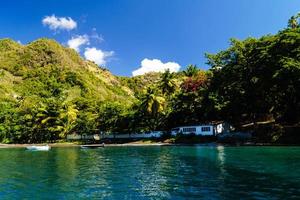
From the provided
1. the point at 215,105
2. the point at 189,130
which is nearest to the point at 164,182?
the point at 215,105

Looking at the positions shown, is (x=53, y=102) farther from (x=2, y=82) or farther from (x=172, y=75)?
(x=2, y=82)

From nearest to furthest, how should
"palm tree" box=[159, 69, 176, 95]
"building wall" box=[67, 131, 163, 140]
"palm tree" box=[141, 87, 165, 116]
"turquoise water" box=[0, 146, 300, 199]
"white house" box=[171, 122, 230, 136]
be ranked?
"turquoise water" box=[0, 146, 300, 199] < "white house" box=[171, 122, 230, 136] < "palm tree" box=[141, 87, 165, 116] < "building wall" box=[67, 131, 163, 140] < "palm tree" box=[159, 69, 176, 95]

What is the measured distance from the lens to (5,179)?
31.2 meters

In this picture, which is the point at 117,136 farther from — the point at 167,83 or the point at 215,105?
the point at 215,105

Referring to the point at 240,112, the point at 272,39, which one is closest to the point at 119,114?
the point at 240,112

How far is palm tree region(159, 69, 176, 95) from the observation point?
9955 centimetres

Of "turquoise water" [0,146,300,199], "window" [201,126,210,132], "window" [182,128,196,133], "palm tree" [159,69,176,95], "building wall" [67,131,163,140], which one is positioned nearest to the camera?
"turquoise water" [0,146,300,199]

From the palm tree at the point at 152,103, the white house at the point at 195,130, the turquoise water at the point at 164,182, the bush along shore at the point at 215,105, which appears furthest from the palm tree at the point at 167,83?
the turquoise water at the point at 164,182

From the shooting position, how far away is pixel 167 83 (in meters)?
101

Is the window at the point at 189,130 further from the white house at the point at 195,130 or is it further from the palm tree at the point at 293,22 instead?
the palm tree at the point at 293,22

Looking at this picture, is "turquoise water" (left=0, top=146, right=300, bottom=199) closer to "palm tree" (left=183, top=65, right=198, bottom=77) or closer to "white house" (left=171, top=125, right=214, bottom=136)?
"white house" (left=171, top=125, right=214, bottom=136)

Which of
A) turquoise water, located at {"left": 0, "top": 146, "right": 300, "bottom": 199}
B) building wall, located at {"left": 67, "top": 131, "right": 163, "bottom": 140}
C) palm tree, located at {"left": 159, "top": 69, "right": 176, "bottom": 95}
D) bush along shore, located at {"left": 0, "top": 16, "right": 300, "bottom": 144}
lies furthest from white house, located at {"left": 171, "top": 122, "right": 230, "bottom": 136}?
turquoise water, located at {"left": 0, "top": 146, "right": 300, "bottom": 199}

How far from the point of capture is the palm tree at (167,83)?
9955 centimetres

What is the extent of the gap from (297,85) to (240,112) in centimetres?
1661
